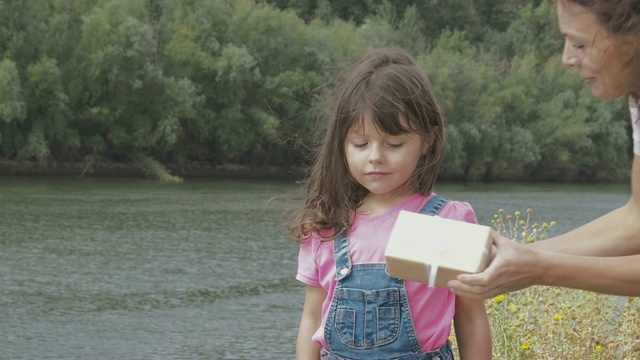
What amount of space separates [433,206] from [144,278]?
35.1 feet

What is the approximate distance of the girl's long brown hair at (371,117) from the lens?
2512 millimetres

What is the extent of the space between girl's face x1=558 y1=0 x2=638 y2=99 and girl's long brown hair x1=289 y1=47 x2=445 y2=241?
42cm

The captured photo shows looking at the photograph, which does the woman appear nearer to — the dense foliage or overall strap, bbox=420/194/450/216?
overall strap, bbox=420/194/450/216

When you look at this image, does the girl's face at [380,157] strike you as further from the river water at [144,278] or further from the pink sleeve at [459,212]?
the river water at [144,278]

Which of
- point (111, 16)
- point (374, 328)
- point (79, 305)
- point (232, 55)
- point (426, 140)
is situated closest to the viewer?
point (374, 328)

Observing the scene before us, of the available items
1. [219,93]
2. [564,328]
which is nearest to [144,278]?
[564,328]

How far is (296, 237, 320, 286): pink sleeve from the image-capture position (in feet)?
8.34

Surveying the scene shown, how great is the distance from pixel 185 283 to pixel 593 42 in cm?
1086

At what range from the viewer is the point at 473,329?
2488 mm

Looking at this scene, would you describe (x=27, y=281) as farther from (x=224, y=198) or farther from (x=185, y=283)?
(x=224, y=198)

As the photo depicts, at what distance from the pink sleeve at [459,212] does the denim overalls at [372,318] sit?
0.18 meters

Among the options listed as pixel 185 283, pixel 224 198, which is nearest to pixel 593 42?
pixel 185 283

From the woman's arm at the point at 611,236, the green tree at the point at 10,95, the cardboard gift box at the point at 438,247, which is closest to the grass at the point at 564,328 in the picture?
the woman's arm at the point at 611,236

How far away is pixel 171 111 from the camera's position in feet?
118
